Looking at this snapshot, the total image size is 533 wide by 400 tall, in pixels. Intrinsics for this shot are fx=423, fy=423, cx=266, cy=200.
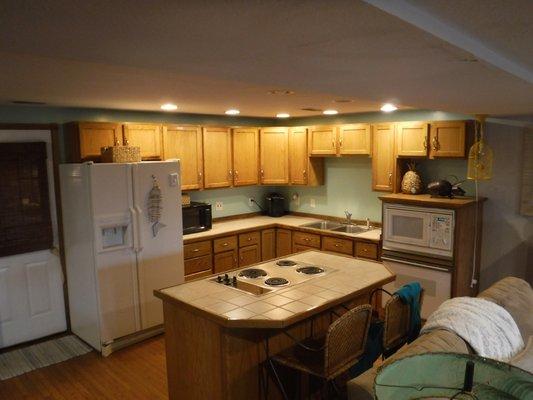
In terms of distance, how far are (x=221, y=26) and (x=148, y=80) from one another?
5.36 ft

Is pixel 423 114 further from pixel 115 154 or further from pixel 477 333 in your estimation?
pixel 115 154

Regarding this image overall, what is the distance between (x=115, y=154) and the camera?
3.95 m

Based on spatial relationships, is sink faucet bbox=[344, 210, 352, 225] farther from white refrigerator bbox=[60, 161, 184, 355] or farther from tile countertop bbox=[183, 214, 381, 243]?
white refrigerator bbox=[60, 161, 184, 355]

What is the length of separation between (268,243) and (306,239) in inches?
23.2

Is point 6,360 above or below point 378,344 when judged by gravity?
below

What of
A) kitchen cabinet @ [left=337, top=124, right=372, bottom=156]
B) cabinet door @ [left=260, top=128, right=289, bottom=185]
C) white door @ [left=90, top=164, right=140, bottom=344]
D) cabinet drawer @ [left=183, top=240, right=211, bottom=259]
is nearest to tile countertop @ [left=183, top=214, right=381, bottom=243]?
cabinet drawer @ [left=183, top=240, right=211, bottom=259]

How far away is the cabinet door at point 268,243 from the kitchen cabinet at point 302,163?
2.43ft

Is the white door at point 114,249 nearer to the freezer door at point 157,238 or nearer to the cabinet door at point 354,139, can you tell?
the freezer door at point 157,238

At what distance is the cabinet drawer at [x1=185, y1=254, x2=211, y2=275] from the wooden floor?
993 millimetres

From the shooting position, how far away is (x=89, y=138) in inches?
161

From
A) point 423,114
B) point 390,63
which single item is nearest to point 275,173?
point 423,114

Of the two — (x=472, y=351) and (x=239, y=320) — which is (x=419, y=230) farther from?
(x=239, y=320)

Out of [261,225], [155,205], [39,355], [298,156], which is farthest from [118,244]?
[298,156]

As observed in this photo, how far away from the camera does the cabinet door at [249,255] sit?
206 inches
